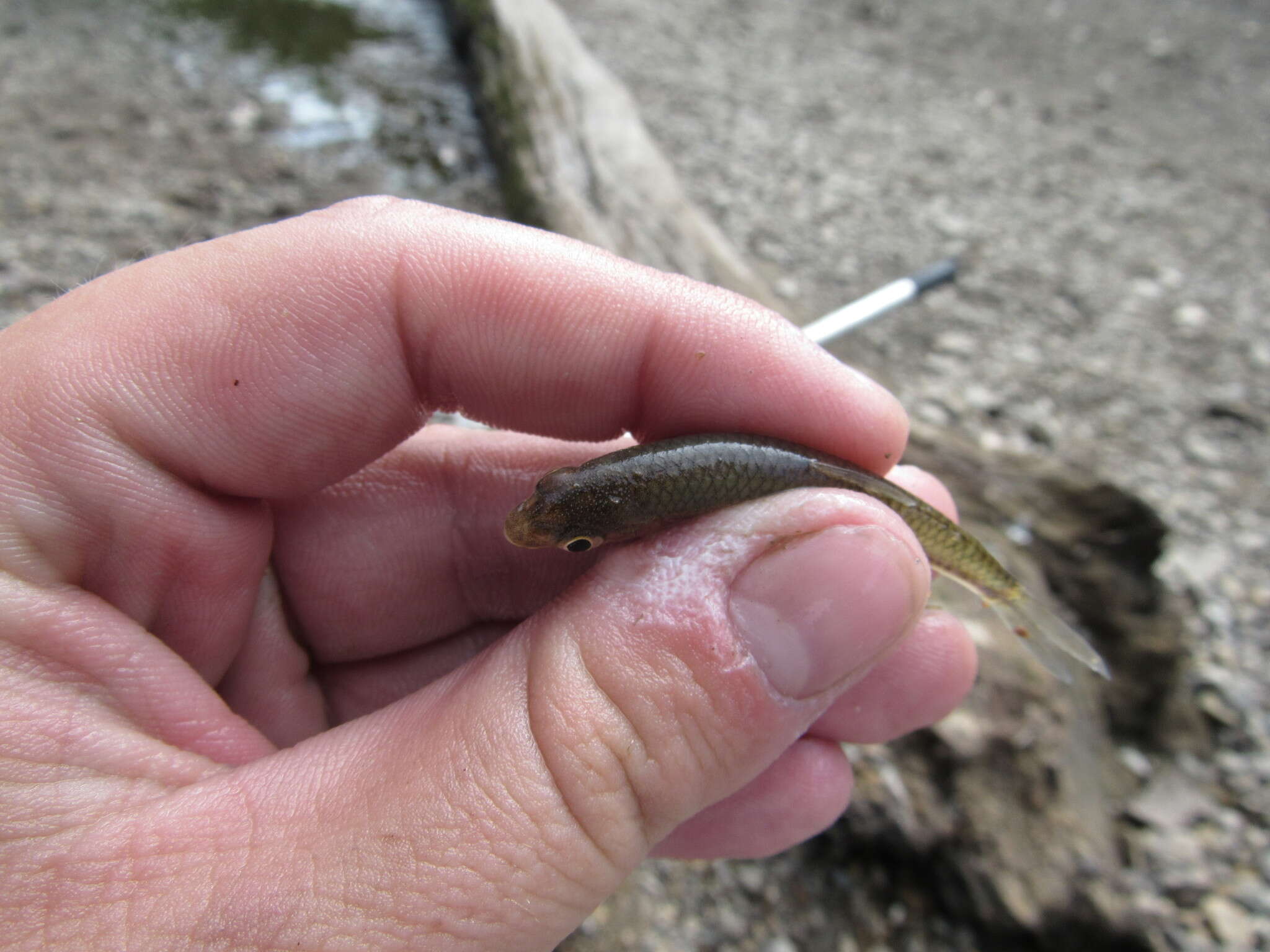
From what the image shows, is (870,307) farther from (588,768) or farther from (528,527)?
(588,768)

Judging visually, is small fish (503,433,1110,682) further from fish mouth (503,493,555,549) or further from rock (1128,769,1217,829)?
rock (1128,769,1217,829)

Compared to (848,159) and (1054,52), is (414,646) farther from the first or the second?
(1054,52)

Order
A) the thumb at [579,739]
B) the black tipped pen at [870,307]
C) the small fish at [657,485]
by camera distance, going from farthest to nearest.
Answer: the black tipped pen at [870,307] → the small fish at [657,485] → the thumb at [579,739]

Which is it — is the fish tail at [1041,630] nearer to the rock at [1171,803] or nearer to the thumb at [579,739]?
the thumb at [579,739]

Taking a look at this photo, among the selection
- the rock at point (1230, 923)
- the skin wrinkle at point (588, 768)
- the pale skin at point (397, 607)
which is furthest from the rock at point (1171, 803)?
the skin wrinkle at point (588, 768)

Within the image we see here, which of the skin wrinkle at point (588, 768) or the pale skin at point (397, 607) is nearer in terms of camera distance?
the pale skin at point (397, 607)

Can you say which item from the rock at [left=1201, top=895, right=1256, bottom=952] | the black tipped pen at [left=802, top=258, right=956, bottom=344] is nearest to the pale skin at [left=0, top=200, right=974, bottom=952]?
the black tipped pen at [left=802, top=258, right=956, bottom=344]
